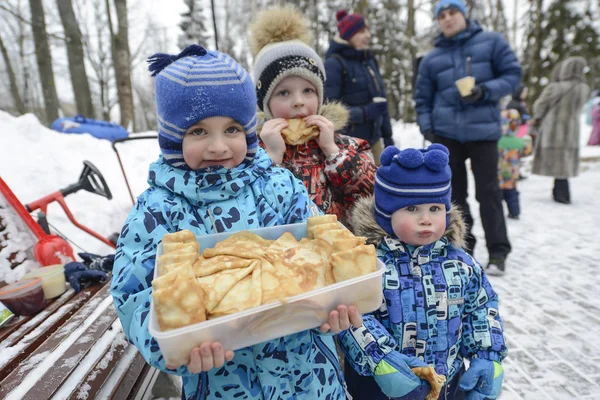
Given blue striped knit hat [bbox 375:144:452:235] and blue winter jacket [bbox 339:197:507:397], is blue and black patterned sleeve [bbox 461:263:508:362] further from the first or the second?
blue striped knit hat [bbox 375:144:452:235]

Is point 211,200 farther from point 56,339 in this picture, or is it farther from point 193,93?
point 56,339

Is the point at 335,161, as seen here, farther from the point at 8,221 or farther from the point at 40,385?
the point at 8,221

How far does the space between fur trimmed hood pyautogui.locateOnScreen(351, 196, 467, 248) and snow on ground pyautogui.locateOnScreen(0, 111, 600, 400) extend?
117 centimetres

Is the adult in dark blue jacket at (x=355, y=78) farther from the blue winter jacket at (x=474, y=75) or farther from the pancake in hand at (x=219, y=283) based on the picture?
the pancake in hand at (x=219, y=283)

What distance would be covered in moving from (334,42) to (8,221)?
2.92m

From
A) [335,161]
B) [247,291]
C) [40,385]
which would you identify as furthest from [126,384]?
[335,161]

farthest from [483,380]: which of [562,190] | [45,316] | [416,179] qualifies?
[562,190]

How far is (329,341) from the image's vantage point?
1324mm

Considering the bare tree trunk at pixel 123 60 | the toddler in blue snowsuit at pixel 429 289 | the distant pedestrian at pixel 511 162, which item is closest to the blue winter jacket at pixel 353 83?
the toddler in blue snowsuit at pixel 429 289

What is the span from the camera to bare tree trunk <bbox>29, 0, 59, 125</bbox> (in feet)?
25.3

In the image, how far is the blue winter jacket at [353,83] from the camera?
3.20 m

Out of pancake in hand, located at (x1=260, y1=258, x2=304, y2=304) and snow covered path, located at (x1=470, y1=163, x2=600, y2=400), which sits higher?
pancake in hand, located at (x1=260, y1=258, x2=304, y2=304)

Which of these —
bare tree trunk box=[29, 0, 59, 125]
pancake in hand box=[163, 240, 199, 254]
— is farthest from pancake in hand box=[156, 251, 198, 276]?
bare tree trunk box=[29, 0, 59, 125]

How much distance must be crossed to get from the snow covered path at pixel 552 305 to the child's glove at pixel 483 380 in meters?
0.80
